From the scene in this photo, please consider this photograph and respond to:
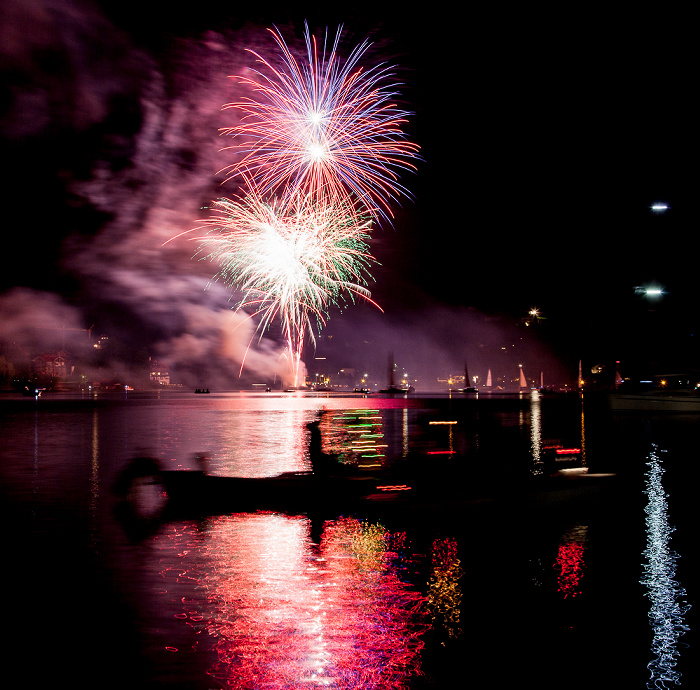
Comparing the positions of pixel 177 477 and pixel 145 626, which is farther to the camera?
pixel 177 477

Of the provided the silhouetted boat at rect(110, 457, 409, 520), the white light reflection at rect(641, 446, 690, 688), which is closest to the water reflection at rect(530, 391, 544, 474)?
the white light reflection at rect(641, 446, 690, 688)

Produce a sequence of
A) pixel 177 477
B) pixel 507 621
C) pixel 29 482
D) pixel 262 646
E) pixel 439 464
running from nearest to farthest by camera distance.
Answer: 1. pixel 262 646
2. pixel 507 621
3. pixel 177 477
4. pixel 29 482
5. pixel 439 464

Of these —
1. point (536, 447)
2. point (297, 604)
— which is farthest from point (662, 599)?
point (536, 447)

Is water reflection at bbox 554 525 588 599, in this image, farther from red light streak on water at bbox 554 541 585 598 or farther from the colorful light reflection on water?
the colorful light reflection on water

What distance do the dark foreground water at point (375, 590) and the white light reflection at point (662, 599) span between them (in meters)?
0.04

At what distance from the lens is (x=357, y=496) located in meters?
14.8

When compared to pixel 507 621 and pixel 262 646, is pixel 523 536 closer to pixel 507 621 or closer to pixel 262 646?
pixel 507 621

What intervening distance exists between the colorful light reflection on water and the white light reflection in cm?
231

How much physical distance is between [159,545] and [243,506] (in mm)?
3304

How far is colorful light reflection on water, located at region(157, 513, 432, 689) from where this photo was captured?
630 cm

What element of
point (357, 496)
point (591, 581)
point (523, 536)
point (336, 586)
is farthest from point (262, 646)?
point (357, 496)

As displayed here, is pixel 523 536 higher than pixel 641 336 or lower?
lower

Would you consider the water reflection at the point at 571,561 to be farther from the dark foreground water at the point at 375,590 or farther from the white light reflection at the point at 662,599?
the white light reflection at the point at 662,599

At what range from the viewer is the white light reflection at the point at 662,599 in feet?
21.2
